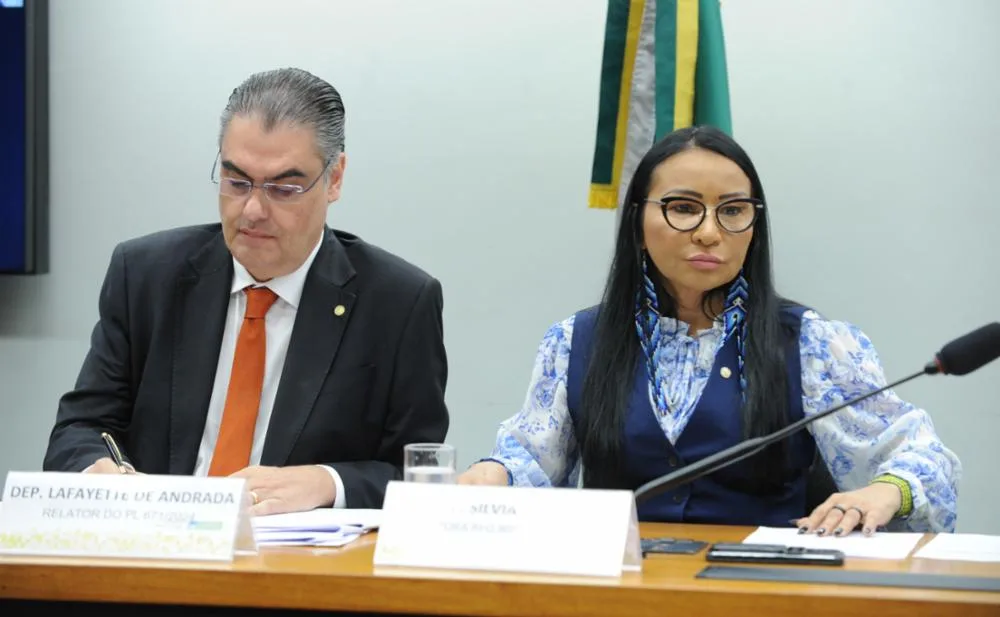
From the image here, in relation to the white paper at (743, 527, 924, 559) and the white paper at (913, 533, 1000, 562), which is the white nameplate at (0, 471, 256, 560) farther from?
the white paper at (913, 533, 1000, 562)

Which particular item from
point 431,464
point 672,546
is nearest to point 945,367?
point 672,546

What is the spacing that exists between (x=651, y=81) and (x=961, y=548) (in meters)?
1.61

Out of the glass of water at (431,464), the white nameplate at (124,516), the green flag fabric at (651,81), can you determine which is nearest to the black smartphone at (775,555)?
the glass of water at (431,464)

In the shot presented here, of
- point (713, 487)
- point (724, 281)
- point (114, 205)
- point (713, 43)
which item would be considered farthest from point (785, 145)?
point (114, 205)

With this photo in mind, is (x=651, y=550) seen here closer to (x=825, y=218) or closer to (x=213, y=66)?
(x=825, y=218)

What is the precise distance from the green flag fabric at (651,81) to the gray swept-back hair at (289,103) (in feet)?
3.02

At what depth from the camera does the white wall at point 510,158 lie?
3.42m

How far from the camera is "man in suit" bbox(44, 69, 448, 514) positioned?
90.6 inches

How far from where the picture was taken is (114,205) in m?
3.70

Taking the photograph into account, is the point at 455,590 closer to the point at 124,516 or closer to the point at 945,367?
the point at 124,516

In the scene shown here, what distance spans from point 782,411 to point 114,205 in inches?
88.0

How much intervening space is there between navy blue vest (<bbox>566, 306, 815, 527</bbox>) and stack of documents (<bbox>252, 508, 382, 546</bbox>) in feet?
1.77

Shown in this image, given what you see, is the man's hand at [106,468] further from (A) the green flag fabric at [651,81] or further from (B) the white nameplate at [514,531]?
(A) the green flag fabric at [651,81]

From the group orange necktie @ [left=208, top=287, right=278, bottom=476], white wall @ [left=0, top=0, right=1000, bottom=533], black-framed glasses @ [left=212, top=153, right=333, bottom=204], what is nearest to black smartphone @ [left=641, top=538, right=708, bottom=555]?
orange necktie @ [left=208, top=287, right=278, bottom=476]
